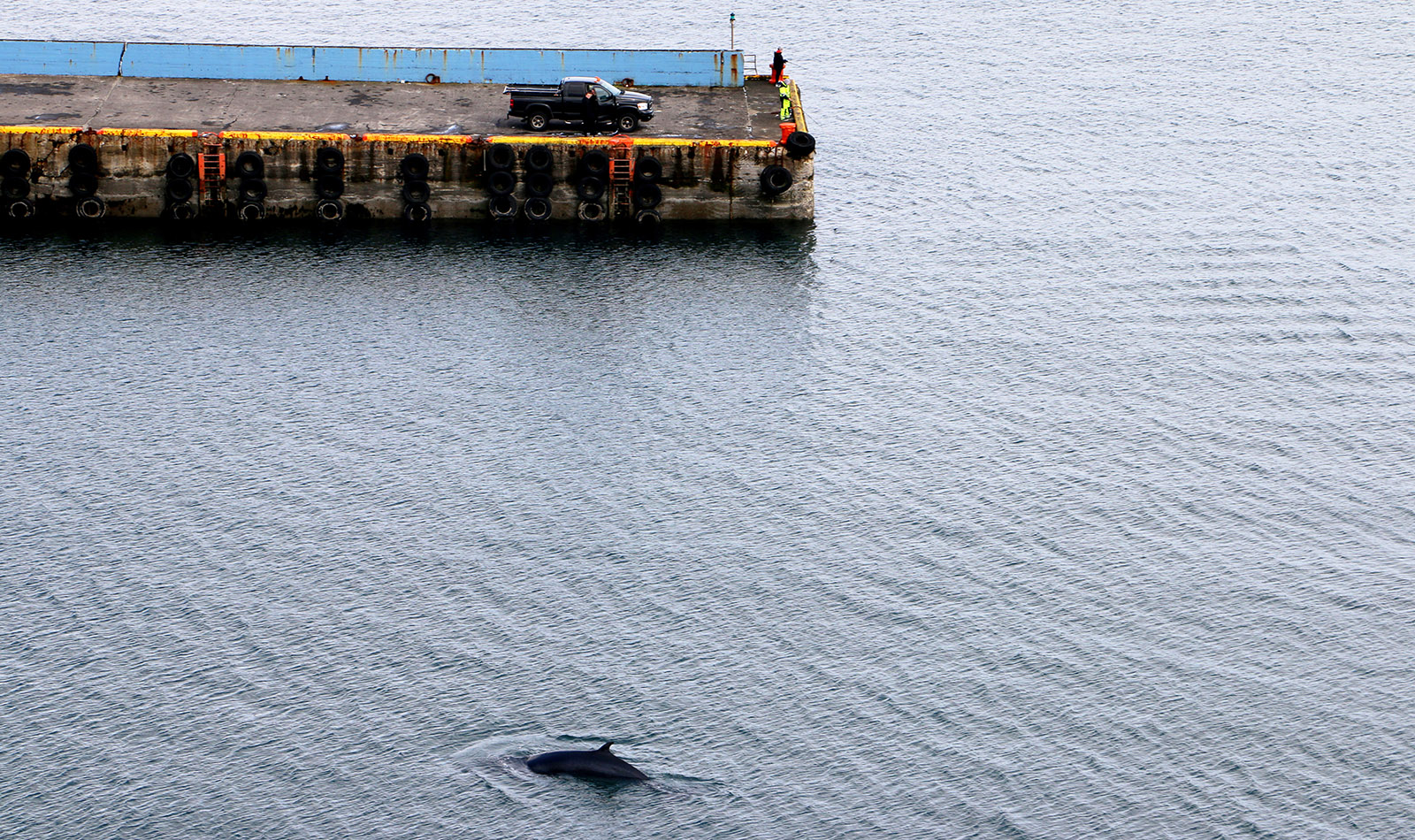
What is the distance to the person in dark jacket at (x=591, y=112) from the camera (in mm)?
77562

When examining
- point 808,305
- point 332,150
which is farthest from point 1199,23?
point 332,150

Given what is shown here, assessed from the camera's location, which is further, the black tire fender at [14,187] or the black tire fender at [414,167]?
the black tire fender at [14,187]

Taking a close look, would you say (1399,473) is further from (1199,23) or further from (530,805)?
(1199,23)

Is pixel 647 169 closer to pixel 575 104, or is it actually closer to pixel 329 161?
pixel 575 104

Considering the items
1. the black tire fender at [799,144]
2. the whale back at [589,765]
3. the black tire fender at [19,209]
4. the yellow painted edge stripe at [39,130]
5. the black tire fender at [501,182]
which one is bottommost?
the whale back at [589,765]

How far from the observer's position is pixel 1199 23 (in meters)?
119

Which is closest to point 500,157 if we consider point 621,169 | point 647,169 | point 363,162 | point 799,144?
point 621,169

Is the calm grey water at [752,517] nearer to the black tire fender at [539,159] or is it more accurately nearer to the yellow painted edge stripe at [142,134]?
the black tire fender at [539,159]

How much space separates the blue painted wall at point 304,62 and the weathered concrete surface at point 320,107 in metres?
0.51

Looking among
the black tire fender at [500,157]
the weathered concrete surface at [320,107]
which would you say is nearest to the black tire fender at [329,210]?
the weathered concrete surface at [320,107]

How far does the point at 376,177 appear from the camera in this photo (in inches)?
3036

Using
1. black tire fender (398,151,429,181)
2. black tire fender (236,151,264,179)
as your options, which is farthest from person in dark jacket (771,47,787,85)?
black tire fender (236,151,264,179)

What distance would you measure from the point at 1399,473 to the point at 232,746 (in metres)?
39.0

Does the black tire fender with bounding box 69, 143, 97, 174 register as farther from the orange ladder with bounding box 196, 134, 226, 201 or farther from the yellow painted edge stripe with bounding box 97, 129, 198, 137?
the orange ladder with bounding box 196, 134, 226, 201
